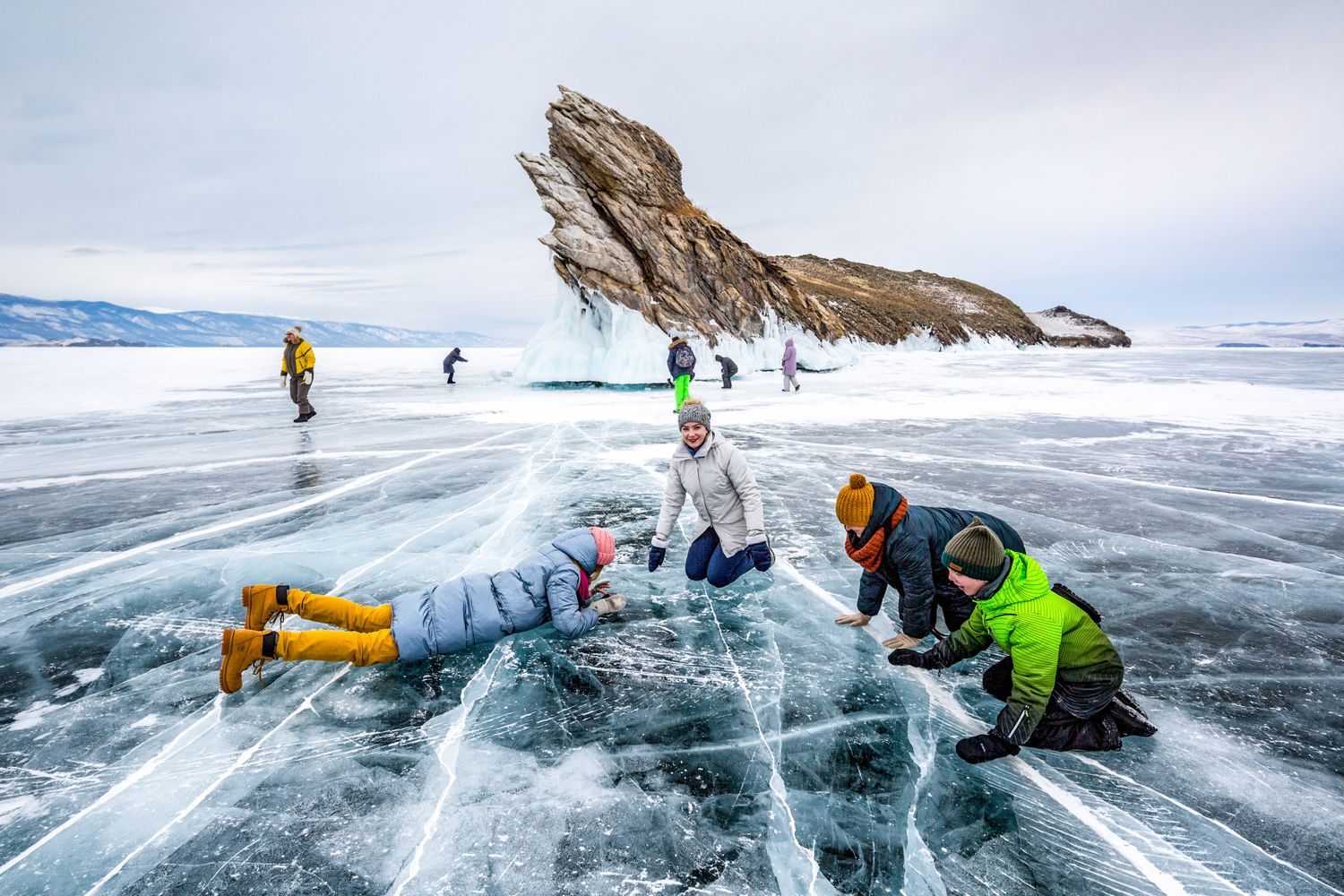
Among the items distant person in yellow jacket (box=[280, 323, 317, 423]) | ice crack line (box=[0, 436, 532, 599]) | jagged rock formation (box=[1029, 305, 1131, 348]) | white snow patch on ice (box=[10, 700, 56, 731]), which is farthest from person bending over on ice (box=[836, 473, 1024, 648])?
jagged rock formation (box=[1029, 305, 1131, 348])

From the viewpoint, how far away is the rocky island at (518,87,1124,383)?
2195 centimetres

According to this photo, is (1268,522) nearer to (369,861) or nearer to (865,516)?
(865,516)

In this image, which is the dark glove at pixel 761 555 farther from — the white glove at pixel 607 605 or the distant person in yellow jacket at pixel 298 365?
the distant person in yellow jacket at pixel 298 365

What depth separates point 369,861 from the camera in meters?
2.18

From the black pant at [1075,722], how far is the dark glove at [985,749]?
0.32ft

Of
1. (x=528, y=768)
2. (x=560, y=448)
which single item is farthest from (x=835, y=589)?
(x=560, y=448)

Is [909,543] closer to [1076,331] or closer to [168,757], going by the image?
[168,757]

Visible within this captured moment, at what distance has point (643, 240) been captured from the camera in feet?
76.9

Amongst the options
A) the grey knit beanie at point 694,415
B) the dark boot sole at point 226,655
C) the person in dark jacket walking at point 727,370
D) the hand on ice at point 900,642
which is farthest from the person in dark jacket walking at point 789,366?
the dark boot sole at point 226,655

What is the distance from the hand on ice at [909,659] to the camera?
10.6ft

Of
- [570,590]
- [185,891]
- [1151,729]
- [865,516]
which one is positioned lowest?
[185,891]

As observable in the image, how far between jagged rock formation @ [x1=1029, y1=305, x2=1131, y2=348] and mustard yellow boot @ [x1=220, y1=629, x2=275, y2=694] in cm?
10255

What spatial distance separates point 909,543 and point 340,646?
10.2ft

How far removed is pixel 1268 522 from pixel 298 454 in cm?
1203
